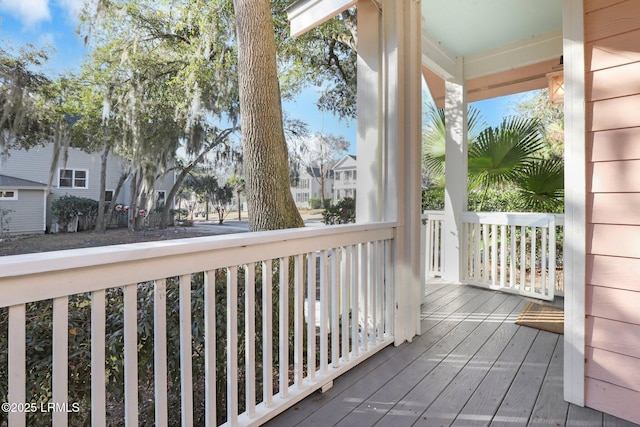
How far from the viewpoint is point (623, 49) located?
1.46 metres

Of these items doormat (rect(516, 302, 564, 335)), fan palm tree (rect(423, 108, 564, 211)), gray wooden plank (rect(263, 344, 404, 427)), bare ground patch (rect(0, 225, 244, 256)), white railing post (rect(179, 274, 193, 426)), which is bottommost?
gray wooden plank (rect(263, 344, 404, 427))

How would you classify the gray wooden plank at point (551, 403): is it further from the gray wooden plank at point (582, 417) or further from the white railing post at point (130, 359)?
the white railing post at point (130, 359)

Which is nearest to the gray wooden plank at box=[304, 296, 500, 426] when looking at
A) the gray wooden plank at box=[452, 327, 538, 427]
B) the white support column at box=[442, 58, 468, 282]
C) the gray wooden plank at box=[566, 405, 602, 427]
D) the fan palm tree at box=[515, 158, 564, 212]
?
the gray wooden plank at box=[452, 327, 538, 427]

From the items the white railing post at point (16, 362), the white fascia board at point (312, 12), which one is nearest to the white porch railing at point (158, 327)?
the white railing post at point (16, 362)

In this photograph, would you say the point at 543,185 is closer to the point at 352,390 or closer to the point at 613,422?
the point at 613,422

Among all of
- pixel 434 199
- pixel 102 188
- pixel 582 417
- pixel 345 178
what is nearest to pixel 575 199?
pixel 582 417

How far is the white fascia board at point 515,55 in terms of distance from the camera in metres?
3.43

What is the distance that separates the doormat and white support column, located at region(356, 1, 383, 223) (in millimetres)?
1567

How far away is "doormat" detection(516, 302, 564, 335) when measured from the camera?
2.60 m

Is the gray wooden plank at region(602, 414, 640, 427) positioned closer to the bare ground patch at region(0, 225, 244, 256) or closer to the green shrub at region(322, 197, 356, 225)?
the green shrub at region(322, 197, 356, 225)

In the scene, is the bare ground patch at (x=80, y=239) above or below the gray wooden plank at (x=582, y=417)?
above

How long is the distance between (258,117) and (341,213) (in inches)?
36.3

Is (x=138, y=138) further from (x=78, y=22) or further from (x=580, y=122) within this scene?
(x=580, y=122)

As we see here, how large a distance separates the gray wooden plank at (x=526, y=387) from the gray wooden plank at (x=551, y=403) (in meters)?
0.02
